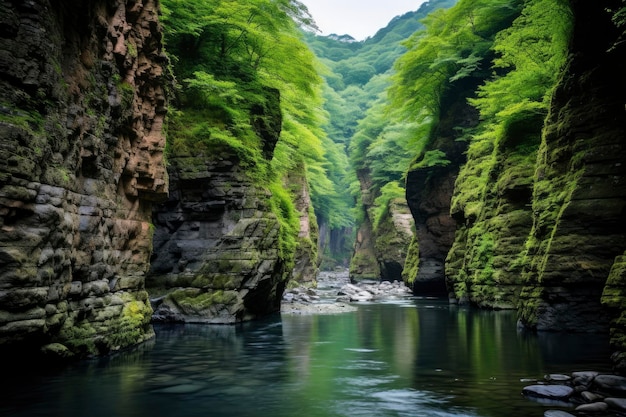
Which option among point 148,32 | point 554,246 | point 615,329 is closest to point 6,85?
point 148,32

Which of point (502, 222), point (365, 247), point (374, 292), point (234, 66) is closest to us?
point (502, 222)

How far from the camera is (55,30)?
8750 millimetres

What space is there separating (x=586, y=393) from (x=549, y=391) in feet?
1.46

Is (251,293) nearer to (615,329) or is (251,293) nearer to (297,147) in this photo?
(615,329)

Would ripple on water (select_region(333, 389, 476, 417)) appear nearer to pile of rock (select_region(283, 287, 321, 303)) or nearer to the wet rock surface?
the wet rock surface

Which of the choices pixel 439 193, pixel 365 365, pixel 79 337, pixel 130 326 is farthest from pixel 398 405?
pixel 439 193

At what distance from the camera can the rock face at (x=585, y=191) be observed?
38.3 ft

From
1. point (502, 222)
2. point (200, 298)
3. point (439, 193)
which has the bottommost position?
point (200, 298)

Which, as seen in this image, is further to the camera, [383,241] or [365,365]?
[383,241]

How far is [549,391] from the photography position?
7043mm

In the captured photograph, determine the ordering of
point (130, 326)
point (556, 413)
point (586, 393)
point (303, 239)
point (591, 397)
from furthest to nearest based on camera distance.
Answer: point (303, 239) < point (130, 326) < point (586, 393) < point (591, 397) < point (556, 413)

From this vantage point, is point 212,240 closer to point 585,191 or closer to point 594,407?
point 585,191

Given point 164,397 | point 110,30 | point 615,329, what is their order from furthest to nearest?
point 110,30
point 615,329
point 164,397

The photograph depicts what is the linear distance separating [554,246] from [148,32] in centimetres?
1075
